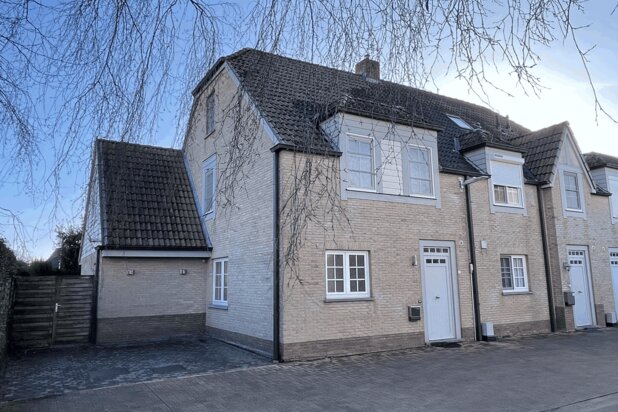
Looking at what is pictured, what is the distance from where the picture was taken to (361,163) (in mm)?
12250

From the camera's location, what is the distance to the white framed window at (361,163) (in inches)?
475

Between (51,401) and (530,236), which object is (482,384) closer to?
(51,401)

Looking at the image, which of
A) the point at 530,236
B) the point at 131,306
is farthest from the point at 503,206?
the point at 131,306

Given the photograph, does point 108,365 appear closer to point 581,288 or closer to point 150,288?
point 150,288

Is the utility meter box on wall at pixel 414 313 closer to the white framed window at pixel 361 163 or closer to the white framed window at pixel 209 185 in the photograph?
the white framed window at pixel 361 163

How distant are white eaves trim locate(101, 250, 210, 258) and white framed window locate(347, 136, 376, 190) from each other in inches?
230

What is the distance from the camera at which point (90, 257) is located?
15984 mm

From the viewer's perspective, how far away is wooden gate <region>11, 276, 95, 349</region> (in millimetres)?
12648

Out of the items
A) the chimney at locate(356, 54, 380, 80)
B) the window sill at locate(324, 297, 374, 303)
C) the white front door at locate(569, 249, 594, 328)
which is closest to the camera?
the chimney at locate(356, 54, 380, 80)

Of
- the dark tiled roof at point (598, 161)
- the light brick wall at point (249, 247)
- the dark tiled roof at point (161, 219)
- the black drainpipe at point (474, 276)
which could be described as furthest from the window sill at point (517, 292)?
the dark tiled roof at point (161, 219)

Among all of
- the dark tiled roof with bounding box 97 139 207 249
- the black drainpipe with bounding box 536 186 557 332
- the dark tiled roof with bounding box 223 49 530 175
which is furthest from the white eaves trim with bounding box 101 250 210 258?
the black drainpipe with bounding box 536 186 557 332

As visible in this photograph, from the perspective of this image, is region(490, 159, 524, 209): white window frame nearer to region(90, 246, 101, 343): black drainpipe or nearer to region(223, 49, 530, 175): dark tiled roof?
region(223, 49, 530, 175): dark tiled roof

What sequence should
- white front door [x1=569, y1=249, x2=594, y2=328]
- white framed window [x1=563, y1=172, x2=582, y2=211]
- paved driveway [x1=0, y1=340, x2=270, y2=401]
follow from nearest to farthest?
paved driveway [x1=0, y1=340, x2=270, y2=401], white front door [x1=569, y1=249, x2=594, y2=328], white framed window [x1=563, y1=172, x2=582, y2=211]

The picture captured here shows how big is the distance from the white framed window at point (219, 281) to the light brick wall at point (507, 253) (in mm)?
7777
